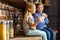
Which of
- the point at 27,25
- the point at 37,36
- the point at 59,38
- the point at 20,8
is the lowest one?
the point at 59,38

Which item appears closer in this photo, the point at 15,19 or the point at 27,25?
the point at 27,25

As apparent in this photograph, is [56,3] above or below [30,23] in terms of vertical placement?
above

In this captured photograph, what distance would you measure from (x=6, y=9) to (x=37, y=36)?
511mm

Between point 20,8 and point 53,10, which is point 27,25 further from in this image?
point 53,10

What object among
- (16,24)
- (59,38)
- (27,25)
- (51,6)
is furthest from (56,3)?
(27,25)

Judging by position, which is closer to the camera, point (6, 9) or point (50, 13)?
point (6, 9)

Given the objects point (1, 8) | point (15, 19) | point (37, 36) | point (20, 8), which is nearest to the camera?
point (1, 8)

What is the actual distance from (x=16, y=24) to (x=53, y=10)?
114 centimetres

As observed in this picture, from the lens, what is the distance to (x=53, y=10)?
3.36 metres

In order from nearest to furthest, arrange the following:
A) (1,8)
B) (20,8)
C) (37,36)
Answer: (1,8)
(37,36)
(20,8)

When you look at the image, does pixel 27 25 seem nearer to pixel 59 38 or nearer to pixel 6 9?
pixel 6 9

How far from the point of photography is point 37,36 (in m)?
2.04

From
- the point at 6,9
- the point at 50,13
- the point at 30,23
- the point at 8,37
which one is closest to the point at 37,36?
the point at 30,23

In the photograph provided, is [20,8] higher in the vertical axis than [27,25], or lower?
higher
